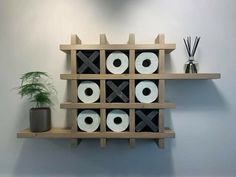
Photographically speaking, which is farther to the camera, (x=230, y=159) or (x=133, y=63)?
(x=230, y=159)

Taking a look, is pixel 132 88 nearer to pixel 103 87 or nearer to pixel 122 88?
pixel 122 88

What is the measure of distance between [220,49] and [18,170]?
65.1 inches

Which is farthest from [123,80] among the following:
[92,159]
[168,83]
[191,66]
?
[92,159]

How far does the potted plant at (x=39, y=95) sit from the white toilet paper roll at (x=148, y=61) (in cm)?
62

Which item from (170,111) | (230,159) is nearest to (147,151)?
(170,111)

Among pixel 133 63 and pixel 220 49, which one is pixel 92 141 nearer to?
pixel 133 63

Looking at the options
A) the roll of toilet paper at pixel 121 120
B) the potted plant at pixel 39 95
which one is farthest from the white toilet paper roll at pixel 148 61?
the potted plant at pixel 39 95

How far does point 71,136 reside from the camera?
1.37 metres

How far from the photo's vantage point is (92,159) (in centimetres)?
155

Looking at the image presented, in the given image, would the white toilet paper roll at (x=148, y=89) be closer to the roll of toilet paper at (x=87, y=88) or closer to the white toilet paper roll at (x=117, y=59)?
the white toilet paper roll at (x=117, y=59)

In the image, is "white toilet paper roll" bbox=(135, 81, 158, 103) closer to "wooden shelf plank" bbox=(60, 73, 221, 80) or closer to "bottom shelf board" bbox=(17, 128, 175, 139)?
"wooden shelf plank" bbox=(60, 73, 221, 80)

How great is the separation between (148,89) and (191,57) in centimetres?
37

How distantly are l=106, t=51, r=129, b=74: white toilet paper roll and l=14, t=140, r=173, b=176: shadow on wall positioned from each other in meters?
0.52

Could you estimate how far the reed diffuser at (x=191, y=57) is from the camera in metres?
1.43
